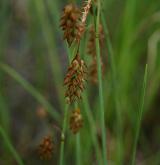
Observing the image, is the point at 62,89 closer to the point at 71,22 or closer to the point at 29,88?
the point at 29,88

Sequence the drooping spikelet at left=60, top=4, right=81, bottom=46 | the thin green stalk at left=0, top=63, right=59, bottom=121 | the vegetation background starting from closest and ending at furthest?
the drooping spikelet at left=60, top=4, right=81, bottom=46, the thin green stalk at left=0, top=63, right=59, bottom=121, the vegetation background

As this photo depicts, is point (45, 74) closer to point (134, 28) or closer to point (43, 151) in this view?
point (134, 28)

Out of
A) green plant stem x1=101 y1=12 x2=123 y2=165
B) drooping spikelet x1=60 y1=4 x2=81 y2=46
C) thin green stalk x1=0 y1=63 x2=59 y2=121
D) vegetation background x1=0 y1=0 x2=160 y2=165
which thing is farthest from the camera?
vegetation background x1=0 y1=0 x2=160 y2=165

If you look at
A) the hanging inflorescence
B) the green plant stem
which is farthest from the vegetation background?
the hanging inflorescence

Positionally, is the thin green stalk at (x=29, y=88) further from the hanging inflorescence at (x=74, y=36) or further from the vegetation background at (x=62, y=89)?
the hanging inflorescence at (x=74, y=36)

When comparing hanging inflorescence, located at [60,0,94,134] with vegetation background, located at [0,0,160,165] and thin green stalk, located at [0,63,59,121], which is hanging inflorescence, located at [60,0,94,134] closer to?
thin green stalk, located at [0,63,59,121]

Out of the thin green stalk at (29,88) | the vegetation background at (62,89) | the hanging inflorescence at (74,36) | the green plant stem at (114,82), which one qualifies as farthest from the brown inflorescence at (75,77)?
the vegetation background at (62,89)

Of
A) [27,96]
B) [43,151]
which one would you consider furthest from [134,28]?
[43,151]

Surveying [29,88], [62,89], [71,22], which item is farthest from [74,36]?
[62,89]
